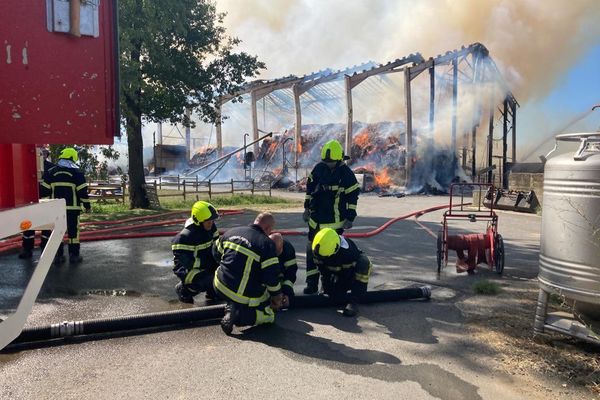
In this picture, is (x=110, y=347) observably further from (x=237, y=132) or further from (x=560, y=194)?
(x=237, y=132)

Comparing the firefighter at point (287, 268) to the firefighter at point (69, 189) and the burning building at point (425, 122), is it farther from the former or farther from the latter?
the burning building at point (425, 122)

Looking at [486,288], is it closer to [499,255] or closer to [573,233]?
[499,255]

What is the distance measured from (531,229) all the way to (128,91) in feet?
30.3

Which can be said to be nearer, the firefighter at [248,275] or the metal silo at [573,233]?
the metal silo at [573,233]

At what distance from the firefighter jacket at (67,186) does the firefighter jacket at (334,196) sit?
3249 mm

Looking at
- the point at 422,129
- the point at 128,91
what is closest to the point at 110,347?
the point at 128,91

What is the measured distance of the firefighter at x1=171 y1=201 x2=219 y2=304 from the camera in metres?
4.34

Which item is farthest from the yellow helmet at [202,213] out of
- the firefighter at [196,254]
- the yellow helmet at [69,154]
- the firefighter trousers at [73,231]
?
the yellow helmet at [69,154]

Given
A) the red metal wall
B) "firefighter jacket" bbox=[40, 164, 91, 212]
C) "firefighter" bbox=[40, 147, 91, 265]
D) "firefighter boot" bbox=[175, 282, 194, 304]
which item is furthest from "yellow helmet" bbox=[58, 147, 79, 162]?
the red metal wall

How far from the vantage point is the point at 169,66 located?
11.5 meters

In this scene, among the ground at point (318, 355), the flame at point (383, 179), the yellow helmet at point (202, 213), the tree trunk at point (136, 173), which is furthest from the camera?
the flame at point (383, 179)

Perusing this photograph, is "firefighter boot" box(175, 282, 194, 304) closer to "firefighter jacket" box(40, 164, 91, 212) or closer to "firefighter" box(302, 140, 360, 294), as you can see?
"firefighter" box(302, 140, 360, 294)

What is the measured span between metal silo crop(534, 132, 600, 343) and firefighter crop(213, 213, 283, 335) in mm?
2093

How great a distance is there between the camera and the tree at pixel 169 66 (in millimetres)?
9906
